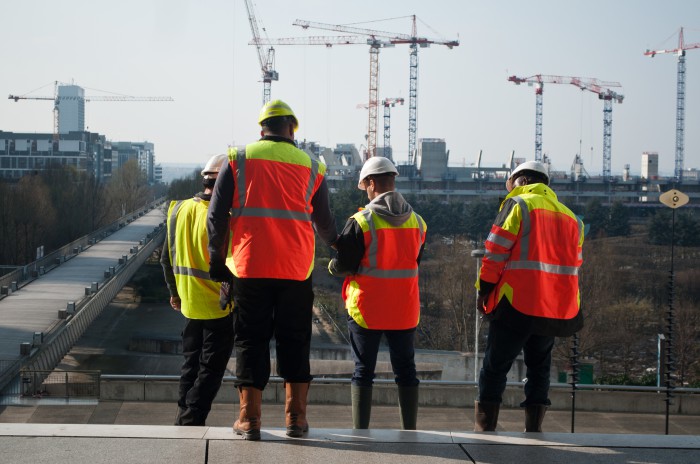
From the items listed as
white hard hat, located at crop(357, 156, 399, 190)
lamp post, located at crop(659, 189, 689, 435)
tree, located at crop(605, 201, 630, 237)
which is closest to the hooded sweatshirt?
white hard hat, located at crop(357, 156, 399, 190)

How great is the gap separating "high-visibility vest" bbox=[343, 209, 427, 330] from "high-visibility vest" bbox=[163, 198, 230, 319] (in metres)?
0.86

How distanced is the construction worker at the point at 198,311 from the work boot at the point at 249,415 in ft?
2.26

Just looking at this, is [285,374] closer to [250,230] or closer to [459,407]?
[250,230]

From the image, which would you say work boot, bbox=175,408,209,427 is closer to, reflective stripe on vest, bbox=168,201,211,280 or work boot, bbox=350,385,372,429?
reflective stripe on vest, bbox=168,201,211,280

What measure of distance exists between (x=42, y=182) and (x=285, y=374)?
75766mm

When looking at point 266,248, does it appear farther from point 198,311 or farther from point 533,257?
point 533,257

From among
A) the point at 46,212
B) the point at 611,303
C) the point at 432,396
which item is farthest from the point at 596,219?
the point at 432,396

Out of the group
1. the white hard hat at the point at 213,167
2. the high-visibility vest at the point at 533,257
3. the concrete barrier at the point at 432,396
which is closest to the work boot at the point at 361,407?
the high-visibility vest at the point at 533,257

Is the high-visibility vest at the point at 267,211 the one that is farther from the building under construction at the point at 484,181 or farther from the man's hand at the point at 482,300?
the building under construction at the point at 484,181

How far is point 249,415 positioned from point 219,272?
0.83 metres

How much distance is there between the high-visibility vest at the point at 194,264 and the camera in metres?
6.86

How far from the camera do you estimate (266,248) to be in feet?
20.1

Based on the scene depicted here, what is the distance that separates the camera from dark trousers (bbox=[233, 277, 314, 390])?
6.18 m

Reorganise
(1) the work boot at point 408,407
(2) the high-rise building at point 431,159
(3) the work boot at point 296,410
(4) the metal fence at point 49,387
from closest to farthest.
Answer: (3) the work boot at point 296,410 → (1) the work boot at point 408,407 → (4) the metal fence at point 49,387 → (2) the high-rise building at point 431,159
